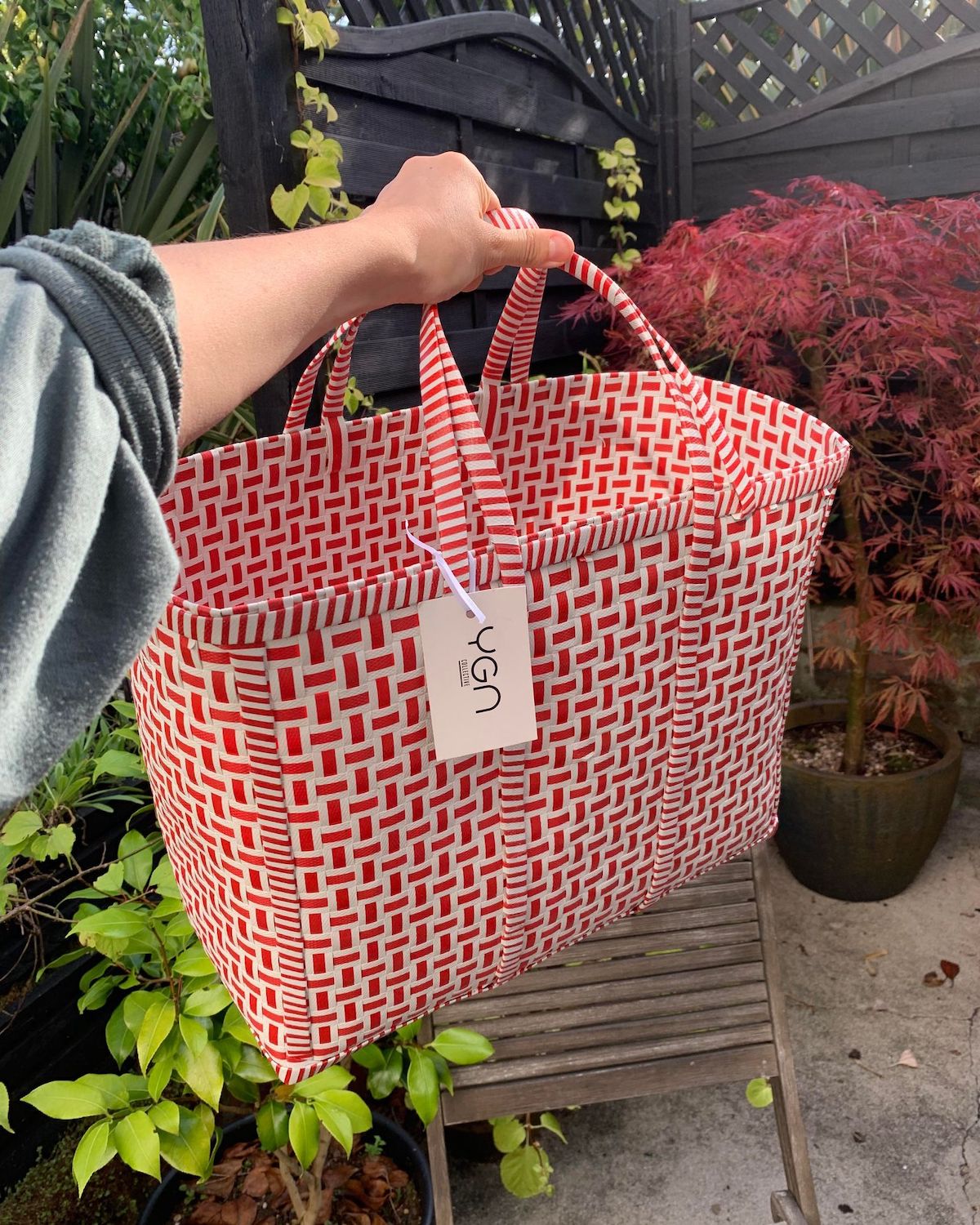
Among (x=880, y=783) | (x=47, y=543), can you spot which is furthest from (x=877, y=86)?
(x=47, y=543)

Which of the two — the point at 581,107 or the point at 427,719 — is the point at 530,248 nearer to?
the point at 427,719

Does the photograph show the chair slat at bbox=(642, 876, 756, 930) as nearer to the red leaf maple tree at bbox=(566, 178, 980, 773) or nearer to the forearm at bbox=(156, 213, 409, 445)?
the red leaf maple tree at bbox=(566, 178, 980, 773)

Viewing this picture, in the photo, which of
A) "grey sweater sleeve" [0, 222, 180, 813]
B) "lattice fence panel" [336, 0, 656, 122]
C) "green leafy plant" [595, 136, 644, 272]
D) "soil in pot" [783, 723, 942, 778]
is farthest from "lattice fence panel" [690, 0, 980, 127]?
"grey sweater sleeve" [0, 222, 180, 813]

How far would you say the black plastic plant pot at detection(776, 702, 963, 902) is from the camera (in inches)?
87.1

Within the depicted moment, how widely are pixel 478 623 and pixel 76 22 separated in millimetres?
1447

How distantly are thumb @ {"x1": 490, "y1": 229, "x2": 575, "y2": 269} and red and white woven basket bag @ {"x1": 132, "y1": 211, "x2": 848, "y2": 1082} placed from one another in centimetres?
2

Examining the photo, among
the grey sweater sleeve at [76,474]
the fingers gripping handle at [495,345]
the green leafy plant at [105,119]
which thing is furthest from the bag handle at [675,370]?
the green leafy plant at [105,119]

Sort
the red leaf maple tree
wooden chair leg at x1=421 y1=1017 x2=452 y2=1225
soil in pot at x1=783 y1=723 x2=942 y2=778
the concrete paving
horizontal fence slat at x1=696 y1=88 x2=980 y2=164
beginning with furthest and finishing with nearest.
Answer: horizontal fence slat at x1=696 y1=88 x2=980 y2=164 < soil in pot at x1=783 y1=723 x2=942 y2=778 < the red leaf maple tree < the concrete paving < wooden chair leg at x1=421 y1=1017 x2=452 y2=1225

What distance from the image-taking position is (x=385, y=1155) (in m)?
1.44

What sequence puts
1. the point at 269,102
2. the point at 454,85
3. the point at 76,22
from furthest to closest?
the point at 454,85, the point at 76,22, the point at 269,102

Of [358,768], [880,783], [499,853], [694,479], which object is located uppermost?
[694,479]

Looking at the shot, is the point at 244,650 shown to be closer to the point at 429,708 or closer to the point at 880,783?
the point at 429,708

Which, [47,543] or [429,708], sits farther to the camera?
[429,708]

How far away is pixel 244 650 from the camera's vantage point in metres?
0.54
